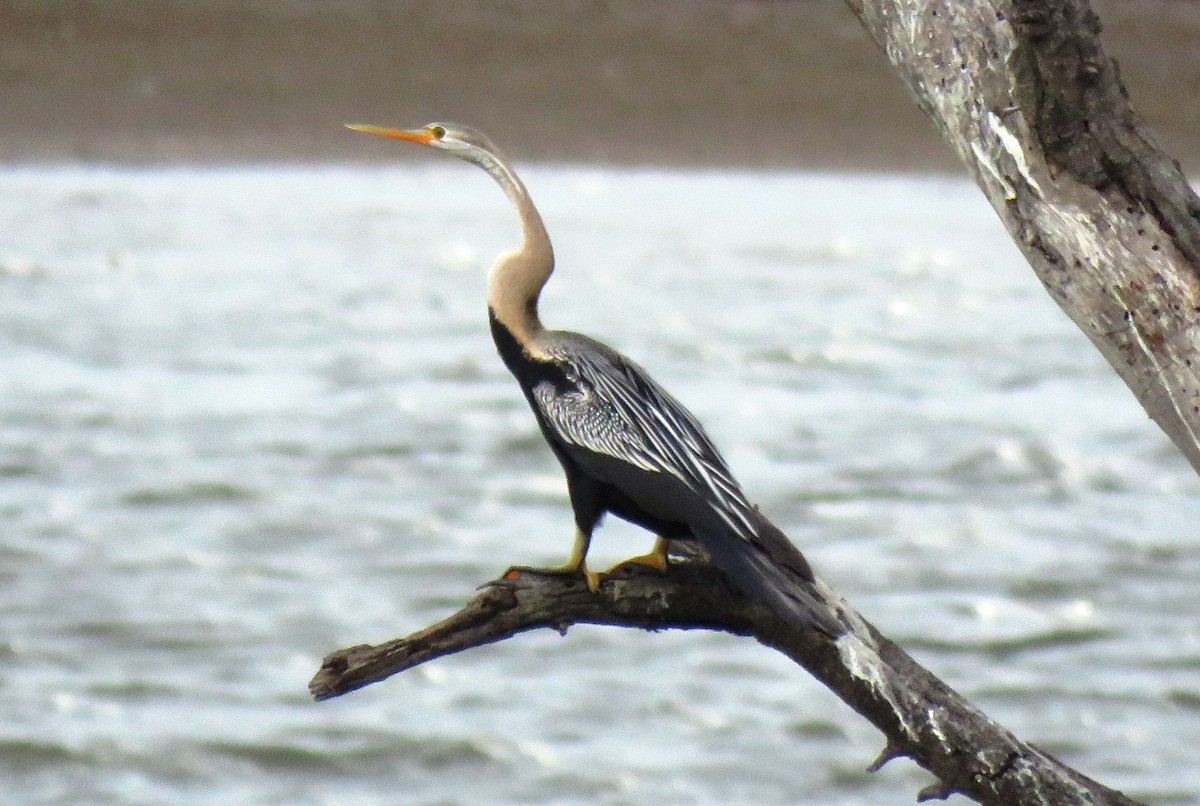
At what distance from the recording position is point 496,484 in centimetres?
779

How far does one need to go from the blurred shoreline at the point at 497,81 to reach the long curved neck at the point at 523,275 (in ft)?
24.0

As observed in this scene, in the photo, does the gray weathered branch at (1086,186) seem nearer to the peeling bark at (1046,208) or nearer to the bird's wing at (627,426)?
the peeling bark at (1046,208)

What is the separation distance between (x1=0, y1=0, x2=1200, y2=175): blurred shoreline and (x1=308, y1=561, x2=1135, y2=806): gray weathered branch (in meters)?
7.42

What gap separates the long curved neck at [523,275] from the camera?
2510 millimetres

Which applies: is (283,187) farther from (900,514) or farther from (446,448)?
(900,514)

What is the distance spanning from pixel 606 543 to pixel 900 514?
1.23 meters

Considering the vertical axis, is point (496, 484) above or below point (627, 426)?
above

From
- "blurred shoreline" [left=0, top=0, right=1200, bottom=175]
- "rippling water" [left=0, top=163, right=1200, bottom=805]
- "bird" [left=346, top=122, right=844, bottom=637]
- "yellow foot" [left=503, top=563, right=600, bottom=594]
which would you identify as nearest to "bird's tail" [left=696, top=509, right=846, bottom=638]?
"bird" [left=346, top=122, right=844, bottom=637]

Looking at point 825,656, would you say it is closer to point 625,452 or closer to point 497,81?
point 625,452

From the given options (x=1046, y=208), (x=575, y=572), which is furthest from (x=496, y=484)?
(x=1046, y=208)

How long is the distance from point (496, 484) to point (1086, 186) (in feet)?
18.6

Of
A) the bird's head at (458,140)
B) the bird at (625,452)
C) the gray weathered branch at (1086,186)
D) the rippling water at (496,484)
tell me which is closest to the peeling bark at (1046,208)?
the gray weathered branch at (1086,186)

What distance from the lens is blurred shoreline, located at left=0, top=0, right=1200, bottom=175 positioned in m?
9.91

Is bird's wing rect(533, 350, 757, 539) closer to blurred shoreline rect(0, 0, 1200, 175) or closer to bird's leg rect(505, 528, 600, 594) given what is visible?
bird's leg rect(505, 528, 600, 594)
